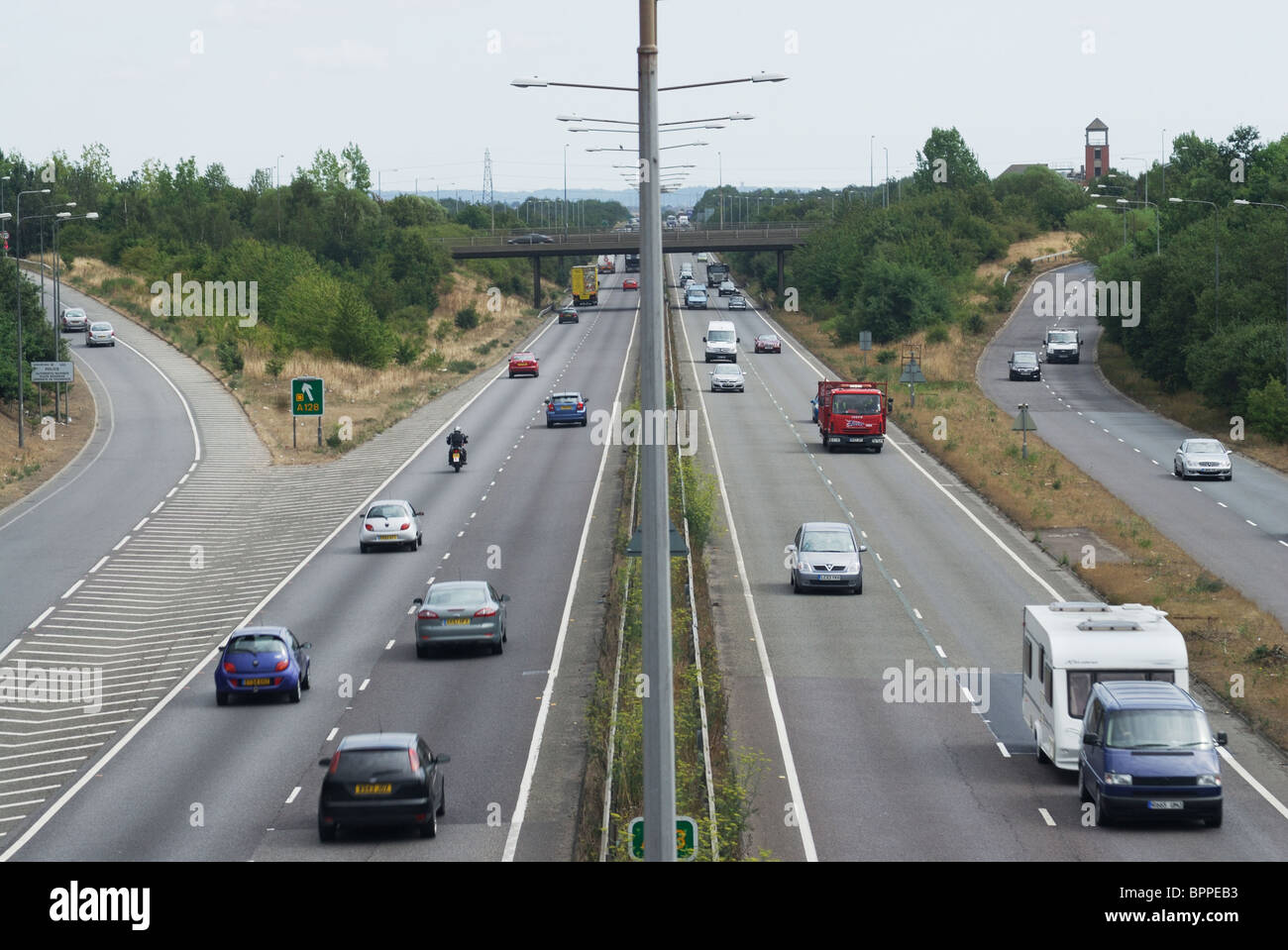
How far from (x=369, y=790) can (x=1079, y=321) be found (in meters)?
102

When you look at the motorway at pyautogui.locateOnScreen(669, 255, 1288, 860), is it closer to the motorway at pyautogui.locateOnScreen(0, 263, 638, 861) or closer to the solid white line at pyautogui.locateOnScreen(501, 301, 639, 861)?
the solid white line at pyautogui.locateOnScreen(501, 301, 639, 861)

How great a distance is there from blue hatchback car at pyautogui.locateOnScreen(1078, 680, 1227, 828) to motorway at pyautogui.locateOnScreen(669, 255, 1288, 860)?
39 cm

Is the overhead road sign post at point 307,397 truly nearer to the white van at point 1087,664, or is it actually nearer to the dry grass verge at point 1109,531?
the dry grass verge at point 1109,531

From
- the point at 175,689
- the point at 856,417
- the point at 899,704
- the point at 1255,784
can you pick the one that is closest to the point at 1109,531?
the point at 856,417

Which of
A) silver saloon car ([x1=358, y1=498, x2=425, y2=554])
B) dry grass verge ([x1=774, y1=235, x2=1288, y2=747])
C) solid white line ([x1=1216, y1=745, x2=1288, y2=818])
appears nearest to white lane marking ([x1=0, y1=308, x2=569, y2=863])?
silver saloon car ([x1=358, y1=498, x2=425, y2=554])

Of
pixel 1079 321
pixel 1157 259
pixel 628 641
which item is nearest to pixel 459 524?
pixel 628 641

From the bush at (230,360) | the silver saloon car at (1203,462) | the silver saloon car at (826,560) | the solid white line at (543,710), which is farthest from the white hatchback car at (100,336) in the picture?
the silver saloon car at (826,560)

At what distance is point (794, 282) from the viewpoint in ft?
478

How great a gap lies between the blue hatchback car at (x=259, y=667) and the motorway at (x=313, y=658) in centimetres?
45

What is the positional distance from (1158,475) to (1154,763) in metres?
40.0

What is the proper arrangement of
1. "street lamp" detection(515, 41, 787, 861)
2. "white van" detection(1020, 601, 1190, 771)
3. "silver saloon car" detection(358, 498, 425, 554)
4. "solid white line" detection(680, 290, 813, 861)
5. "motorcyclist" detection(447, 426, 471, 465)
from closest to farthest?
"street lamp" detection(515, 41, 787, 861) → "solid white line" detection(680, 290, 813, 861) → "white van" detection(1020, 601, 1190, 771) → "silver saloon car" detection(358, 498, 425, 554) → "motorcyclist" detection(447, 426, 471, 465)

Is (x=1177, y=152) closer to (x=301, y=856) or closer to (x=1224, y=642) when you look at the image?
(x=1224, y=642)

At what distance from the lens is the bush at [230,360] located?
9106 centimetres

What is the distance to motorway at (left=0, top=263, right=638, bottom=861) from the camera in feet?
77.0
